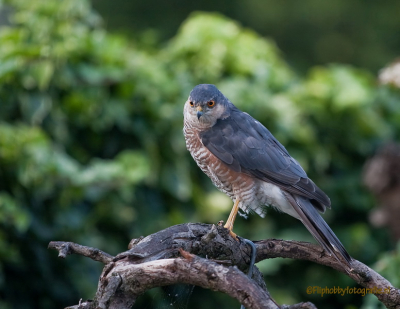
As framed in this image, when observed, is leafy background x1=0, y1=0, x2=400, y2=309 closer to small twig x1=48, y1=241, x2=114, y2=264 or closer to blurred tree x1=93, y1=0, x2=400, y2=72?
small twig x1=48, y1=241, x2=114, y2=264

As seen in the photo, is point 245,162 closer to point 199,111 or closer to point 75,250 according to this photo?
point 199,111

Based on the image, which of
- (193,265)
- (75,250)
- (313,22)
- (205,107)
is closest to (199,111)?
(205,107)

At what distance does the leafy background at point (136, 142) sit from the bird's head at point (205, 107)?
Answer: 105 cm

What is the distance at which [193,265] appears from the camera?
2.07m

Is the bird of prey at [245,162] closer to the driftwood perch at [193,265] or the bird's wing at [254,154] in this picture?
the bird's wing at [254,154]

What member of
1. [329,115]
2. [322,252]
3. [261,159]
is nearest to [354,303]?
[329,115]

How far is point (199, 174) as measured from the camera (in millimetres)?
5445

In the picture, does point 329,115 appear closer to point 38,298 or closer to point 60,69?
point 60,69

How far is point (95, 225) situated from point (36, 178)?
72cm

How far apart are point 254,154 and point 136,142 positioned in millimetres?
1917

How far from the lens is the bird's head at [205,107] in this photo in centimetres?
351

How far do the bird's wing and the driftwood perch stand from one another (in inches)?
23.8

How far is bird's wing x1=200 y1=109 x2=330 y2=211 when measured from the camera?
3213 mm

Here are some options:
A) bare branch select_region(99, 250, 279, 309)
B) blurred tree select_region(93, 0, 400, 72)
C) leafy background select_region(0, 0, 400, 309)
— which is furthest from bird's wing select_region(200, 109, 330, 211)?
blurred tree select_region(93, 0, 400, 72)
